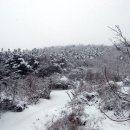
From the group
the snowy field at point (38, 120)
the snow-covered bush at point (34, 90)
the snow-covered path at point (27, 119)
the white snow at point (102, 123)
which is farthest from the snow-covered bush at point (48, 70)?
the white snow at point (102, 123)

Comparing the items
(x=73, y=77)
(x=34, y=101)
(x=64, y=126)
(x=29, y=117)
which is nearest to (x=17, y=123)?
(x=29, y=117)

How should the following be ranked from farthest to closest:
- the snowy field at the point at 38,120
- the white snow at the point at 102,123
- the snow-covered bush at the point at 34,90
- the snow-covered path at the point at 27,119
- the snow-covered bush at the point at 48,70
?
1. the snow-covered bush at the point at 48,70
2. the snow-covered bush at the point at 34,90
3. the snow-covered path at the point at 27,119
4. the snowy field at the point at 38,120
5. the white snow at the point at 102,123

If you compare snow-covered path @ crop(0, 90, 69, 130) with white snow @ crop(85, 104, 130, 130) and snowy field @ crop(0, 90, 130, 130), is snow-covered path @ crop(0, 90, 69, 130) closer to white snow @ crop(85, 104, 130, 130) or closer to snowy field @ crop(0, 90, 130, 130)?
snowy field @ crop(0, 90, 130, 130)

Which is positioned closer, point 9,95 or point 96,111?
point 96,111

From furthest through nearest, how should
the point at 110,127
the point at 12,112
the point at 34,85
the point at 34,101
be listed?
the point at 34,85, the point at 34,101, the point at 12,112, the point at 110,127

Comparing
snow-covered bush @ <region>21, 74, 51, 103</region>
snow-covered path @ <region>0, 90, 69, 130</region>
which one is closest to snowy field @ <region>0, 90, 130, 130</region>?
snow-covered path @ <region>0, 90, 69, 130</region>

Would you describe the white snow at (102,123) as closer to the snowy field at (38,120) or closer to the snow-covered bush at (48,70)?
the snowy field at (38,120)

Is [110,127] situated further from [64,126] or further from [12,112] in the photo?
[12,112]

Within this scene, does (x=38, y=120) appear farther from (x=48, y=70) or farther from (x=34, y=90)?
(x=48, y=70)

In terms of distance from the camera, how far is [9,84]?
1473cm

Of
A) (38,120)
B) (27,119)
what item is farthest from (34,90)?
(38,120)

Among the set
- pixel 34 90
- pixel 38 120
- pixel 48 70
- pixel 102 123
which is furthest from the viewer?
pixel 48 70

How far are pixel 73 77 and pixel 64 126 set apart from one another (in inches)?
580

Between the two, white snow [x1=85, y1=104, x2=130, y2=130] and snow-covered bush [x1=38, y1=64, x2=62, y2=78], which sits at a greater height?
snow-covered bush [x1=38, y1=64, x2=62, y2=78]
